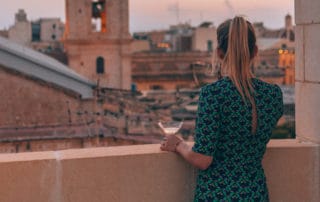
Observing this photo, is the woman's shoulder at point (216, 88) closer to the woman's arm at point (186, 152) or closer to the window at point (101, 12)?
the woman's arm at point (186, 152)

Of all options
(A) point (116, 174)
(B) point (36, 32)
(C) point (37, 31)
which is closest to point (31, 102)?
(A) point (116, 174)

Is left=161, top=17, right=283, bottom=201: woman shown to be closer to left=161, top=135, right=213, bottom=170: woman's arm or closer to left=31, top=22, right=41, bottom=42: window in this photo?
left=161, top=135, right=213, bottom=170: woman's arm

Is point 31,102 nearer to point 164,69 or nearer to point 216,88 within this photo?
point 216,88

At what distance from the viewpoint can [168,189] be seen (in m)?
4.29

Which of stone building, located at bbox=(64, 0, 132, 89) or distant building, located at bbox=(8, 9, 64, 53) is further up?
distant building, located at bbox=(8, 9, 64, 53)

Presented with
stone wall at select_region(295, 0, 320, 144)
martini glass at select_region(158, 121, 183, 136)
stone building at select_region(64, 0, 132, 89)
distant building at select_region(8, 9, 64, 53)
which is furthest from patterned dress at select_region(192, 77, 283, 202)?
distant building at select_region(8, 9, 64, 53)

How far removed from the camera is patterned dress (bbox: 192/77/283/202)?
370 centimetres

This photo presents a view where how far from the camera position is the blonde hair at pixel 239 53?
12.2 feet

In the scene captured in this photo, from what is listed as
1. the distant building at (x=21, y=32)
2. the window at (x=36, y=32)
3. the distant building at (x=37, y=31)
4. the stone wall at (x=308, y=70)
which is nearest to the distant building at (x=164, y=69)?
the distant building at (x=37, y=31)

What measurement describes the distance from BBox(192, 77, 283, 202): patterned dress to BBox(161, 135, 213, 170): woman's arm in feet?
0.12

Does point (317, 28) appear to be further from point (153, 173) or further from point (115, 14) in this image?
point (115, 14)

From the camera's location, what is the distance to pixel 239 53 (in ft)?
12.3

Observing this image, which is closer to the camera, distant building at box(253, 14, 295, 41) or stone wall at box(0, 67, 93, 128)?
stone wall at box(0, 67, 93, 128)

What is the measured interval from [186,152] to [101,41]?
125 feet
